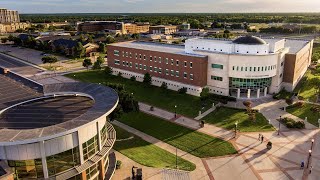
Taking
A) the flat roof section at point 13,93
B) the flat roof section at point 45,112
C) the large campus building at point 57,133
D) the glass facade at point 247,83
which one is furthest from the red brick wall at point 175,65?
the flat roof section at point 13,93

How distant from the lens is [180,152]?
43062mm

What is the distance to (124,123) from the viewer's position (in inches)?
2069

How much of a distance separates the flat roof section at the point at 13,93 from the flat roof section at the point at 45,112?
5.98 feet

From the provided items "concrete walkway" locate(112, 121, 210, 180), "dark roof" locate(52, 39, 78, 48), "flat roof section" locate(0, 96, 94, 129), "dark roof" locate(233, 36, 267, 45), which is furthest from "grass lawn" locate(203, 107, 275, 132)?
"dark roof" locate(52, 39, 78, 48)

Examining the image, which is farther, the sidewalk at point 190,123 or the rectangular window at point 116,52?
the rectangular window at point 116,52

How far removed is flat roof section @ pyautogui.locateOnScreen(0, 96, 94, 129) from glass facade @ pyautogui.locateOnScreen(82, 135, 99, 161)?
3.63 meters

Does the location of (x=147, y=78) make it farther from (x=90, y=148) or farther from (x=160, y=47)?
(x=90, y=148)

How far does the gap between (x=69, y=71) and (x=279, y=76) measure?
203 feet

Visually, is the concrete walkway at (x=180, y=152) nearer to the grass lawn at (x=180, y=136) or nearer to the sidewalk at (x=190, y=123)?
the grass lawn at (x=180, y=136)

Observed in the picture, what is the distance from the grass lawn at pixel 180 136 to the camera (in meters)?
43.3

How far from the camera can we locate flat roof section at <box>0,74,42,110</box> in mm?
36219

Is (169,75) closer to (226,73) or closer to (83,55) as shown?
(226,73)

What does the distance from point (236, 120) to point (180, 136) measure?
496 inches

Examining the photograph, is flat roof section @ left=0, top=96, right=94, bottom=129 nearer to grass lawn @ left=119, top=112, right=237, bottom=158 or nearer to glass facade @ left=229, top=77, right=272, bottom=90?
grass lawn @ left=119, top=112, right=237, bottom=158
